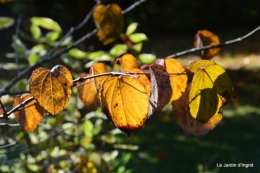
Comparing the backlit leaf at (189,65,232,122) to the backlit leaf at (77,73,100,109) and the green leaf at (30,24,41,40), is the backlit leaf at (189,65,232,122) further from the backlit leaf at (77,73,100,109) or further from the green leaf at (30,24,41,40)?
the green leaf at (30,24,41,40)

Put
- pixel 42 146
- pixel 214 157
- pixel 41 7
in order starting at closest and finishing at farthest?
pixel 42 146 < pixel 214 157 < pixel 41 7

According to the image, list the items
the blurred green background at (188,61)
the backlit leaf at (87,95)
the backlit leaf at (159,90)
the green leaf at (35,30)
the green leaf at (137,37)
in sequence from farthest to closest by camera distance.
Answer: the blurred green background at (188,61) < the green leaf at (35,30) < the green leaf at (137,37) < the backlit leaf at (87,95) < the backlit leaf at (159,90)

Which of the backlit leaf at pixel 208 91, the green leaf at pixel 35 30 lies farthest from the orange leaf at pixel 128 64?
the green leaf at pixel 35 30

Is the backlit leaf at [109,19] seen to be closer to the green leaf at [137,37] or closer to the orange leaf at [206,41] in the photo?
the orange leaf at [206,41]

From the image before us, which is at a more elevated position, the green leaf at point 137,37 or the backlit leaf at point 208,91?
the green leaf at point 137,37

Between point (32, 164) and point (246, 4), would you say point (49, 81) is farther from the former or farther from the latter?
point (246, 4)

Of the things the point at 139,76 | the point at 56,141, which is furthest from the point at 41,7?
the point at 139,76

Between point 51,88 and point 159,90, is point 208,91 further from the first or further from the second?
point 51,88
